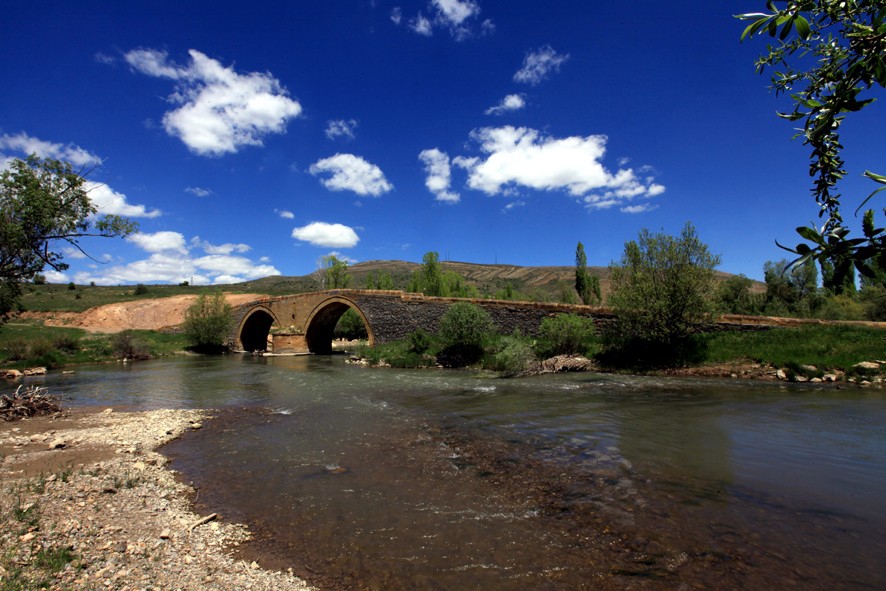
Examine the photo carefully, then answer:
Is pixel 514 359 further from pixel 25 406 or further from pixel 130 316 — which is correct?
pixel 130 316

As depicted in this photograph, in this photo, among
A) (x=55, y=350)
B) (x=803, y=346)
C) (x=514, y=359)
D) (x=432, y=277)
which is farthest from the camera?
(x=432, y=277)

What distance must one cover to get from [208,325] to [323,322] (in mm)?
10853

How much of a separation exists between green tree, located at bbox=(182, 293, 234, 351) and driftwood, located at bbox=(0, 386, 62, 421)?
27927 mm

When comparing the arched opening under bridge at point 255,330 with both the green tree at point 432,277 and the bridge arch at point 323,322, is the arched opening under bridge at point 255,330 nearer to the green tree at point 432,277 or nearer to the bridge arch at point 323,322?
the bridge arch at point 323,322

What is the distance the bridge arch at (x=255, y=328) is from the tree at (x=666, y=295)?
30.0m

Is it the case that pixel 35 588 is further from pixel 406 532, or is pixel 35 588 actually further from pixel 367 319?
pixel 367 319

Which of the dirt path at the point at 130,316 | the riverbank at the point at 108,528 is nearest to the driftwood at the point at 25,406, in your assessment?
the riverbank at the point at 108,528

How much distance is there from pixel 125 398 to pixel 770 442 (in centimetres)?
Result: 1687

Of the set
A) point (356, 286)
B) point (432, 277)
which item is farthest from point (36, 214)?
point (356, 286)

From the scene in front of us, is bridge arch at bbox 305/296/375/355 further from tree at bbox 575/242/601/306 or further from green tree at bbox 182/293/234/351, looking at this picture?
tree at bbox 575/242/601/306

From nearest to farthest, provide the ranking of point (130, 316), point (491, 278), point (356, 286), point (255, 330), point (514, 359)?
1. point (514, 359)
2. point (255, 330)
3. point (130, 316)
4. point (356, 286)
5. point (491, 278)

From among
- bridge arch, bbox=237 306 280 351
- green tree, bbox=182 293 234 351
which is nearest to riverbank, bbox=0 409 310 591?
green tree, bbox=182 293 234 351

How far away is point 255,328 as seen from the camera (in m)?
Result: 42.0

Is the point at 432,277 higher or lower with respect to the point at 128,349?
higher
